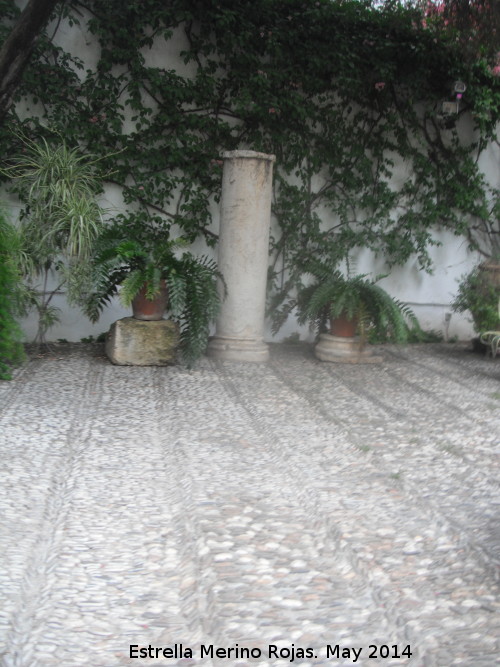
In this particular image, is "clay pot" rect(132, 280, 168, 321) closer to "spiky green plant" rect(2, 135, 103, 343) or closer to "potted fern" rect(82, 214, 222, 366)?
"potted fern" rect(82, 214, 222, 366)

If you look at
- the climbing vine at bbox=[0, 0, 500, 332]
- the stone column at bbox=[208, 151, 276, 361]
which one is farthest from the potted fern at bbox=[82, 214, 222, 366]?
the climbing vine at bbox=[0, 0, 500, 332]

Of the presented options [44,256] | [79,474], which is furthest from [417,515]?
[44,256]

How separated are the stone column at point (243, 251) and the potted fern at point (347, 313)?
0.49 m

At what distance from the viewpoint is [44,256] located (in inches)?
220

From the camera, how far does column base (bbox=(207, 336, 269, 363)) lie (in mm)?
6164

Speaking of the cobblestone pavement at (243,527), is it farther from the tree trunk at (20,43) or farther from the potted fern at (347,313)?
the tree trunk at (20,43)

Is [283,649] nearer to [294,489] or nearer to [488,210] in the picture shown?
[294,489]

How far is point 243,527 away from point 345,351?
12.1ft

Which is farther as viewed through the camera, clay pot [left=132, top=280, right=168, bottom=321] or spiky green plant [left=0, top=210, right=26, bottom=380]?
clay pot [left=132, top=280, right=168, bottom=321]

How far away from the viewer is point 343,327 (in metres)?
6.36

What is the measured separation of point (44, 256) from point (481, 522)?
394 centimetres

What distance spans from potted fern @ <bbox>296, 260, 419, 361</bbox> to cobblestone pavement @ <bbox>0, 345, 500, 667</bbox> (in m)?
1.02

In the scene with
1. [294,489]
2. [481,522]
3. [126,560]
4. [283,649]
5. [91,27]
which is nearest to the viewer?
[283,649]

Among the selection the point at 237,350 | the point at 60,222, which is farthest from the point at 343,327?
the point at 60,222
